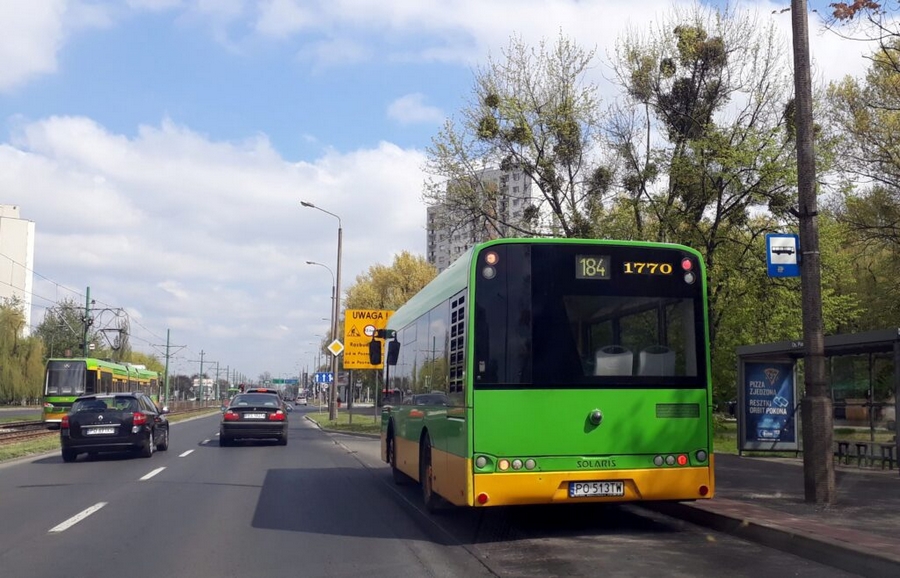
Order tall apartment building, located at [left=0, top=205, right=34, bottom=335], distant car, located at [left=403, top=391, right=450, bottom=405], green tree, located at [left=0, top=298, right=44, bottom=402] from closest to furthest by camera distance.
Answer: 1. distant car, located at [left=403, top=391, right=450, bottom=405]
2. green tree, located at [left=0, top=298, right=44, bottom=402]
3. tall apartment building, located at [left=0, top=205, right=34, bottom=335]

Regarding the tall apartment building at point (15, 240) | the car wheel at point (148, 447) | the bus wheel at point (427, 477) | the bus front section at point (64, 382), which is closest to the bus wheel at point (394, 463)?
the bus wheel at point (427, 477)

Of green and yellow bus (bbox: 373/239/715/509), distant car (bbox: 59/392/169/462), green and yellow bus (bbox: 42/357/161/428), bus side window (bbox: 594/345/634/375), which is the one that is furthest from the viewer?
green and yellow bus (bbox: 42/357/161/428)

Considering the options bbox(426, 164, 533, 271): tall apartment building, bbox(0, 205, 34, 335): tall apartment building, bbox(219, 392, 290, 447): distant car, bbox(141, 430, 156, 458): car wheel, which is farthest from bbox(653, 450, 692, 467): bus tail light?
bbox(0, 205, 34, 335): tall apartment building

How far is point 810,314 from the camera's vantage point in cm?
1091

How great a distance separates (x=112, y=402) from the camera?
2070 cm

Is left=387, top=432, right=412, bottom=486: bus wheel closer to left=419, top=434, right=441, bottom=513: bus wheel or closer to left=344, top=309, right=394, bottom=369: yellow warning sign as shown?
left=419, top=434, right=441, bottom=513: bus wheel

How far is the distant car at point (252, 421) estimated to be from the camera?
83.5 ft

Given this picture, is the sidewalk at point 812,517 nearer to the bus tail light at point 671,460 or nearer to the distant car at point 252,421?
the bus tail light at point 671,460

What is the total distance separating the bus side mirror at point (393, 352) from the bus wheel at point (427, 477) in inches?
138

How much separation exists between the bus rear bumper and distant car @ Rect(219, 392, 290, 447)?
17.6m

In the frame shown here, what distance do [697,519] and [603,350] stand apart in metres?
2.49

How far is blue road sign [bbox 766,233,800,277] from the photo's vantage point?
36.6 feet

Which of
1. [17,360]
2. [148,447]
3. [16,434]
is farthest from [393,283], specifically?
[148,447]

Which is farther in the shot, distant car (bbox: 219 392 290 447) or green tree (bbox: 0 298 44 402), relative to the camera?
green tree (bbox: 0 298 44 402)
